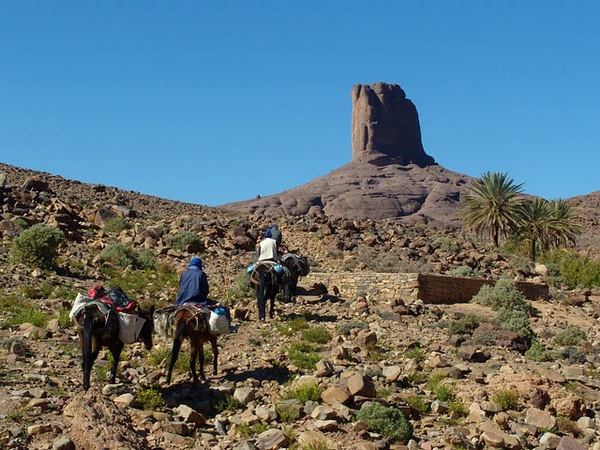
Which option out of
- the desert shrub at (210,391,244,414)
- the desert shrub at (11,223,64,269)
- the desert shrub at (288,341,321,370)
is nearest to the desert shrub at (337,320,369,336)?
the desert shrub at (288,341,321,370)

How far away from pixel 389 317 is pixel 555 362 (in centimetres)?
417

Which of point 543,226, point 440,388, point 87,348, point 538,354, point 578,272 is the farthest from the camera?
point 543,226

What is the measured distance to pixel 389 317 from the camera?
18.2 metres

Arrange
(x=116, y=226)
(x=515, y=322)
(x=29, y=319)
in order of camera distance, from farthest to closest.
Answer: (x=116, y=226) < (x=515, y=322) < (x=29, y=319)

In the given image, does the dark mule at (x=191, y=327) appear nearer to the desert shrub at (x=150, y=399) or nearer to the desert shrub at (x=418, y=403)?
the desert shrub at (x=150, y=399)

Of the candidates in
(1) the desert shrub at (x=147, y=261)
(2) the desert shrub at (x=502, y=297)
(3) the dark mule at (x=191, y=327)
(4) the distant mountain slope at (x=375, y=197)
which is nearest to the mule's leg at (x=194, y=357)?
(3) the dark mule at (x=191, y=327)

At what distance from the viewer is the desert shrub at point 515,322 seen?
17.7 meters

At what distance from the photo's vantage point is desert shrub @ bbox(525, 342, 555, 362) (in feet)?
50.6

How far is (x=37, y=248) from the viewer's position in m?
20.4

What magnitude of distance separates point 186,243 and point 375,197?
303 ft

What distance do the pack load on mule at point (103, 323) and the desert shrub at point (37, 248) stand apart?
1007 centimetres

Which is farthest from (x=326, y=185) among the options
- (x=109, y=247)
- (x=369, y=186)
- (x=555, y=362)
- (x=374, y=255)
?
(x=555, y=362)

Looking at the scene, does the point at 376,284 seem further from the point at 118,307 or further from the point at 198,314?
the point at 118,307

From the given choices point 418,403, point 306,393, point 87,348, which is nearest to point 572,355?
point 418,403
